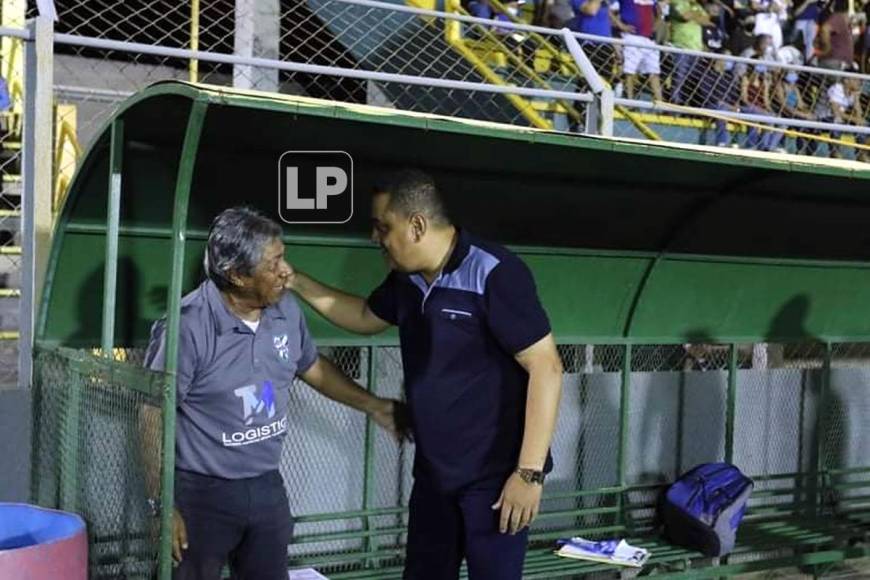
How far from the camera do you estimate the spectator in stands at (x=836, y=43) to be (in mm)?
13398

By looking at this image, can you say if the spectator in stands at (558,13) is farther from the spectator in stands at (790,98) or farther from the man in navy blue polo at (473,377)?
the man in navy blue polo at (473,377)

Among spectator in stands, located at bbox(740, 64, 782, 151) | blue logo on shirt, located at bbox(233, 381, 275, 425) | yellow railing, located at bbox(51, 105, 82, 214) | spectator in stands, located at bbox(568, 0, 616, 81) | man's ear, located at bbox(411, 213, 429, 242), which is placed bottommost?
blue logo on shirt, located at bbox(233, 381, 275, 425)

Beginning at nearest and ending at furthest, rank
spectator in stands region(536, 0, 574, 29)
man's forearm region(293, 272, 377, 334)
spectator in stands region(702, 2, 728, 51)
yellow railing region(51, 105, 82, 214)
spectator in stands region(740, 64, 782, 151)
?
man's forearm region(293, 272, 377, 334) → yellow railing region(51, 105, 82, 214) → spectator in stands region(740, 64, 782, 151) → spectator in stands region(536, 0, 574, 29) → spectator in stands region(702, 2, 728, 51)

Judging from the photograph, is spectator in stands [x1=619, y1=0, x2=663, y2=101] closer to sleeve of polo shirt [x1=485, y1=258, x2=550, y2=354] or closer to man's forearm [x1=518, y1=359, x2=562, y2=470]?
sleeve of polo shirt [x1=485, y1=258, x2=550, y2=354]

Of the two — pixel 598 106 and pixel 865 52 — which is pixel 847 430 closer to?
pixel 598 106

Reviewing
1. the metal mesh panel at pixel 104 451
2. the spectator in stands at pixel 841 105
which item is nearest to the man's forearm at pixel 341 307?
the metal mesh panel at pixel 104 451

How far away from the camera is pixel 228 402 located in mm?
3611

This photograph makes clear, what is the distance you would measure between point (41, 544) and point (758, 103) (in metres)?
8.99

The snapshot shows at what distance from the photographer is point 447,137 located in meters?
4.53

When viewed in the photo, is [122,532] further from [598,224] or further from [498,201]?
[598,224]

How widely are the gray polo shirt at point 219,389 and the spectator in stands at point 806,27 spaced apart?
11.1m

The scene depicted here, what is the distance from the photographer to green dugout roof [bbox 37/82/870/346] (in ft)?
13.4

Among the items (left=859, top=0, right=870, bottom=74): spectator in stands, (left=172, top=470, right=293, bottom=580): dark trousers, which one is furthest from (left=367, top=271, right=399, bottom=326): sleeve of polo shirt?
(left=859, top=0, right=870, bottom=74): spectator in stands

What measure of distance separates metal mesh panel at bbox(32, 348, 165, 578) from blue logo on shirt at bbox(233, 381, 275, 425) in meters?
0.29
